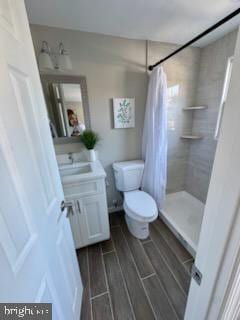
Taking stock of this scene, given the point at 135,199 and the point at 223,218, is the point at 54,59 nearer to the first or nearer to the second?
the point at 135,199

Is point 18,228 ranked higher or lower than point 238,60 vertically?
lower

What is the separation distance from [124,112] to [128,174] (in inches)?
31.5

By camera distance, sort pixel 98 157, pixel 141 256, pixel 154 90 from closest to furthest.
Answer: pixel 141 256, pixel 154 90, pixel 98 157

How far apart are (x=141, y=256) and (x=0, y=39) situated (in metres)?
1.88

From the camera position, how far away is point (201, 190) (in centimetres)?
220

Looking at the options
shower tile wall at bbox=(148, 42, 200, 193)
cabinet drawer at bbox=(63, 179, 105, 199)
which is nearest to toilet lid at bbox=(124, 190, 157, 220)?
cabinet drawer at bbox=(63, 179, 105, 199)

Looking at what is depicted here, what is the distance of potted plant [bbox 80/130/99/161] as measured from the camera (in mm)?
1681

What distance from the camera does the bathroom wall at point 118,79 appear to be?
1.54 m

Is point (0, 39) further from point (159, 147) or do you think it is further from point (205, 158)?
point (205, 158)

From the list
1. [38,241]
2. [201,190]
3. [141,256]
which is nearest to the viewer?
[38,241]

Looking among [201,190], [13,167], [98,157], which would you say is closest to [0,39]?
[13,167]

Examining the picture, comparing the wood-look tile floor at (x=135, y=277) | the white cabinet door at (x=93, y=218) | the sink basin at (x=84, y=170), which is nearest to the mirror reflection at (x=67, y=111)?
the sink basin at (x=84, y=170)

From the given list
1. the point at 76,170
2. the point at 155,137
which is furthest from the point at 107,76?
the point at 76,170

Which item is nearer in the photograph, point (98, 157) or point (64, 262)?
point (64, 262)
